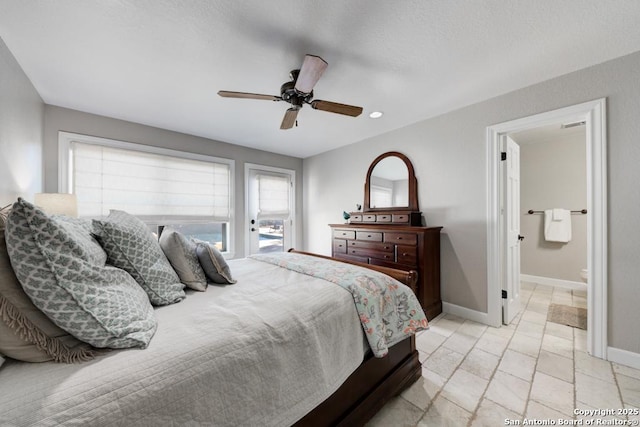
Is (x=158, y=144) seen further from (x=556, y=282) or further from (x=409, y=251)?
(x=556, y=282)

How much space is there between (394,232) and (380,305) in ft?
5.12

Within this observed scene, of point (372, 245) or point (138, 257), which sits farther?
point (372, 245)

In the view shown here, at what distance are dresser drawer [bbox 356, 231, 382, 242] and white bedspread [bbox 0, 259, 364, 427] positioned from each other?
68.9 inches

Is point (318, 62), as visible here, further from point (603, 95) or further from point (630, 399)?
point (630, 399)

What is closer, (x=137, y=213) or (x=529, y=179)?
(x=137, y=213)

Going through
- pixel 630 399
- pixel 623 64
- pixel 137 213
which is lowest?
pixel 630 399

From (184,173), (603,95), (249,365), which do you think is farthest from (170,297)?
(603,95)

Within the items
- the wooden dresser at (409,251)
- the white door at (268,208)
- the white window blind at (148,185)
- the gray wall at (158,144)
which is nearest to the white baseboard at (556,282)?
the wooden dresser at (409,251)

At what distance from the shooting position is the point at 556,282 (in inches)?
150

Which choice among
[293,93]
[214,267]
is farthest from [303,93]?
[214,267]

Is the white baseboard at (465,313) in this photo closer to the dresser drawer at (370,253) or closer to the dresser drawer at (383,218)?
the dresser drawer at (370,253)

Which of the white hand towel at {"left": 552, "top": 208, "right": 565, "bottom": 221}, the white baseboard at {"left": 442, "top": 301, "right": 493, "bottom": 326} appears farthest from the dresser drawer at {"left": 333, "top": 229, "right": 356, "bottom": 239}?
the white hand towel at {"left": 552, "top": 208, "right": 565, "bottom": 221}

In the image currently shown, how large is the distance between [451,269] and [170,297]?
2770 mm

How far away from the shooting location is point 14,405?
0.56 metres
